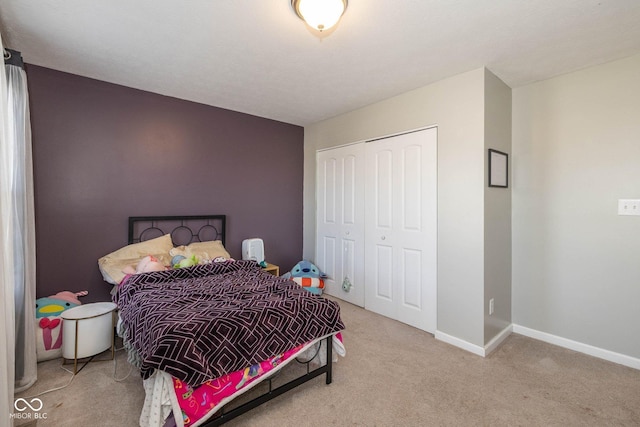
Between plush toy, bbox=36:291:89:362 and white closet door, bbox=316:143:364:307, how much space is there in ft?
8.98

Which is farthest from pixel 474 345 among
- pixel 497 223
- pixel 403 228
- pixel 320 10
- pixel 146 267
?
pixel 146 267

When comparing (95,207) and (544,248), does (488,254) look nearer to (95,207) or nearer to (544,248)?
(544,248)

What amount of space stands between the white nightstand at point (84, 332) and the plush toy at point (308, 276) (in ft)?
6.27

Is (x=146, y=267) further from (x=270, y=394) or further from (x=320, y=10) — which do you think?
(x=320, y=10)

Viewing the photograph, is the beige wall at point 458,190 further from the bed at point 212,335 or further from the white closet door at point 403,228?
the bed at point 212,335

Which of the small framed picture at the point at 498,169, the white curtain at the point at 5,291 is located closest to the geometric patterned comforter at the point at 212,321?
the white curtain at the point at 5,291

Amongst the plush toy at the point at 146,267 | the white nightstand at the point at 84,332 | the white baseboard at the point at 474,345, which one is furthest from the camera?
the plush toy at the point at 146,267

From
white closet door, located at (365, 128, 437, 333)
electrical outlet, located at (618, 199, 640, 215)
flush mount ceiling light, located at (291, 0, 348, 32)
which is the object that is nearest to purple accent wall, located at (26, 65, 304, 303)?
white closet door, located at (365, 128, 437, 333)

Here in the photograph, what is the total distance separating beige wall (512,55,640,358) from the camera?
90.0 inches

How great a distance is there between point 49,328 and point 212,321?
168 centimetres

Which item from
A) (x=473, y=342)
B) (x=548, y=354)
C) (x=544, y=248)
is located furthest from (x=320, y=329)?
(x=544, y=248)

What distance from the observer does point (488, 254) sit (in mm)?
2502

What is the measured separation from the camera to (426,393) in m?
1.95

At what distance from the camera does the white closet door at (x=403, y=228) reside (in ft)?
9.30
